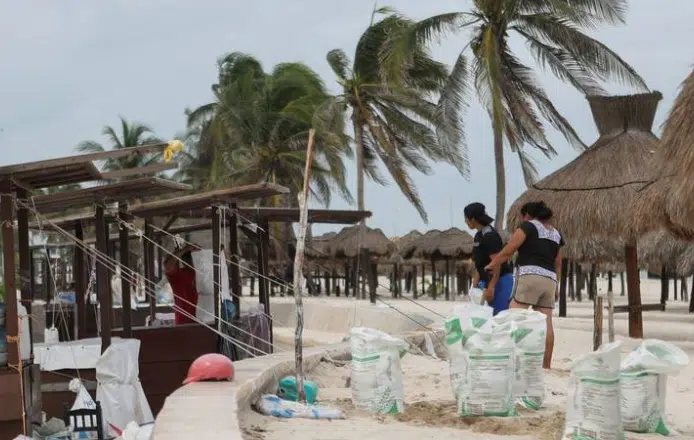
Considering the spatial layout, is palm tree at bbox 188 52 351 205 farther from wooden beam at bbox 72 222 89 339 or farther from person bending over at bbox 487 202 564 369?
person bending over at bbox 487 202 564 369

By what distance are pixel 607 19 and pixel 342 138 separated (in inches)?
429

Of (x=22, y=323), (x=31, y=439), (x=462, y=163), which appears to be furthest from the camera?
(x=462, y=163)

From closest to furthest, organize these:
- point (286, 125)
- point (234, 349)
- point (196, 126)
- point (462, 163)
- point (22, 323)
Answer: point (22, 323), point (234, 349), point (462, 163), point (286, 125), point (196, 126)

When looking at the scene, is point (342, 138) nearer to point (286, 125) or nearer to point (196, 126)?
point (286, 125)

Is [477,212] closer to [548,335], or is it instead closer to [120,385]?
[548,335]

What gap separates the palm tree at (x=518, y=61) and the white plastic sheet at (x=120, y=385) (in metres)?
14.4

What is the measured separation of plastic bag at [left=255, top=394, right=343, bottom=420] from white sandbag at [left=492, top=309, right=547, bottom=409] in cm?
114

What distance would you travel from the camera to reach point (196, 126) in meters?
45.6

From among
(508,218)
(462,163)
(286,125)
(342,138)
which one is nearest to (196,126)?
(286,125)

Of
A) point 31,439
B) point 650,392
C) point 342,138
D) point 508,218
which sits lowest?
point 31,439

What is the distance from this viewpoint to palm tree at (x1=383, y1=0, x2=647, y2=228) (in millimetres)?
22972

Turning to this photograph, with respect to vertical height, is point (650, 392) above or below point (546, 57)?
below

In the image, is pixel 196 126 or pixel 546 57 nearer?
pixel 546 57

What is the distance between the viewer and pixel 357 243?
34.2m
